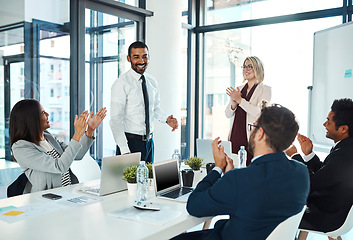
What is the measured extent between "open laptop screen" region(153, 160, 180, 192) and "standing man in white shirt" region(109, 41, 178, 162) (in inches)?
46.2

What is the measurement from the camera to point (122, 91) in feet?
11.4

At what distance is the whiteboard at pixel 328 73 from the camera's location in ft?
14.0

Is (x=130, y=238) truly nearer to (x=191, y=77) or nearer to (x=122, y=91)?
(x=122, y=91)

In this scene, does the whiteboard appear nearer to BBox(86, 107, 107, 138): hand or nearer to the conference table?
BBox(86, 107, 107, 138): hand

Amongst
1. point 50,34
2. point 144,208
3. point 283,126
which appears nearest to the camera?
point 283,126

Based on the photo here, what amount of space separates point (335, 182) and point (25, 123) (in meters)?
2.05

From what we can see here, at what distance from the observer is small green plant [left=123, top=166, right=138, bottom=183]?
2.22 meters

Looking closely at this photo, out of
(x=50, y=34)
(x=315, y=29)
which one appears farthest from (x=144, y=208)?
(x=315, y=29)

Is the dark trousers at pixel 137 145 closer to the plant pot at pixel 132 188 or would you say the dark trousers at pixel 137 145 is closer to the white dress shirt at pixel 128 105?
the white dress shirt at pixel 128 105

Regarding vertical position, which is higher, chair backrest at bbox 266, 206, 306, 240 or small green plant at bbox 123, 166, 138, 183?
small green plant at bbox 123, 166, 138, 183

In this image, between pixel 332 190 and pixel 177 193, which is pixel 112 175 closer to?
pixel 177 193

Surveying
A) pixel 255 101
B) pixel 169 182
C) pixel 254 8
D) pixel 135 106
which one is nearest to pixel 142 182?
pixel 169 182

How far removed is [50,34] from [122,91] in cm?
121

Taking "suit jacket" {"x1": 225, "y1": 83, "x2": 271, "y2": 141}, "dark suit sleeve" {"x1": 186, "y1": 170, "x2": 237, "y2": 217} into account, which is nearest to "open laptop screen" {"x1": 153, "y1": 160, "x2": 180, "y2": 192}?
"dark suit sleeve" {"x1": 186, "y1": 170, "x2": 237, "y2": 217}
